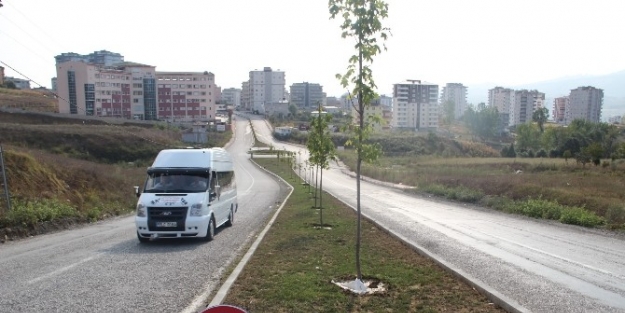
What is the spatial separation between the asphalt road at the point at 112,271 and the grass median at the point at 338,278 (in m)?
0.72

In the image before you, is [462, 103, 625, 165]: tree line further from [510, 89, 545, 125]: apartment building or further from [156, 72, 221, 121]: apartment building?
[156, 72, 221, 121]: apartment building

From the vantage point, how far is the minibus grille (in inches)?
492

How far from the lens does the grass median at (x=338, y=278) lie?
6.69 metres

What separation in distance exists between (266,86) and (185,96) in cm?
8489

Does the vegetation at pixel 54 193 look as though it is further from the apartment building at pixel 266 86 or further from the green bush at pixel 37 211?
the apartment building at pixel 266 86

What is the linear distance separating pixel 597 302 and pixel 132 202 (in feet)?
73.7

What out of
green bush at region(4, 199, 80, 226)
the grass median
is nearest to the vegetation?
green bush at region(4, 199, 80, 226)

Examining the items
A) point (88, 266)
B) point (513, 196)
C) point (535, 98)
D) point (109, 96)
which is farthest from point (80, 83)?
point (535, 98)

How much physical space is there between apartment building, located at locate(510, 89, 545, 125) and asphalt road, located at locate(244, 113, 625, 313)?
186797 mm

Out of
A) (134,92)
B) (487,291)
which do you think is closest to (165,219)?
(487,291)

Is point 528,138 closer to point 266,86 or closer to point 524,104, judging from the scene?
point 524,104

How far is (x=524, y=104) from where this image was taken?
19275 cm

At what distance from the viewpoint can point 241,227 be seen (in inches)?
647

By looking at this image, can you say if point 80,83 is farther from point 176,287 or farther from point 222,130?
point 176,287
